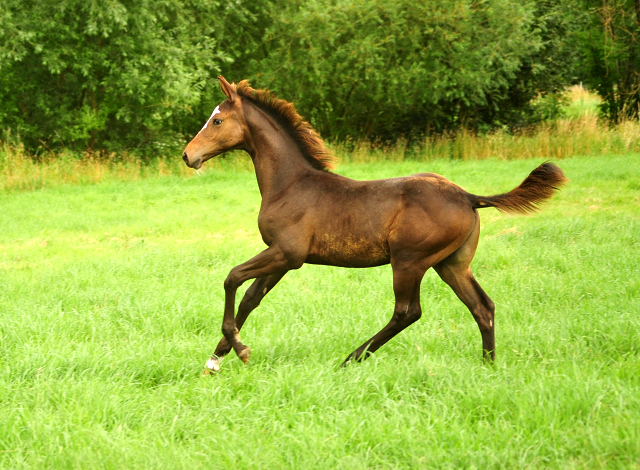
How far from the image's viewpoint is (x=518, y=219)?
1028cm

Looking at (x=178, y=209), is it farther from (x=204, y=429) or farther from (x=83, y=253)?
(x=204, y=429)

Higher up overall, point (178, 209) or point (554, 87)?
point (554, 87)

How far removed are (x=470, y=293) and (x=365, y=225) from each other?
92 centimetres

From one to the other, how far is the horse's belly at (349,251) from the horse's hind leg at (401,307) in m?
0.18

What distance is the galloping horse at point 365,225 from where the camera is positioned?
4.55m

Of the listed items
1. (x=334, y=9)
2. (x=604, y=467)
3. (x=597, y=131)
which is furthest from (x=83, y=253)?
(x=597, y=131)

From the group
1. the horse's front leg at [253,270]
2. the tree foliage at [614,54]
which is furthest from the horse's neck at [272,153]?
the tree foliage at [614,54]

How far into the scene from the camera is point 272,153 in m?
5.04

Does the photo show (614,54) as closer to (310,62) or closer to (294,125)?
(310,62)

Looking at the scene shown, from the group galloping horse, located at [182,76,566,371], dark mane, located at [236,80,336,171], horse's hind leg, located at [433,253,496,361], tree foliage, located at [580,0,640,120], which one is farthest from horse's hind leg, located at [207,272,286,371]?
tree foliage, located at [580,0,640,120]

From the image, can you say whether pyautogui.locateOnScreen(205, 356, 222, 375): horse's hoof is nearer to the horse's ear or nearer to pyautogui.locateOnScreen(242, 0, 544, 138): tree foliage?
the horse's ear

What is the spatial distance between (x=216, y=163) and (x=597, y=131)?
1022 centimetres

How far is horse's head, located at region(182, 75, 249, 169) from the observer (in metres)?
4.96

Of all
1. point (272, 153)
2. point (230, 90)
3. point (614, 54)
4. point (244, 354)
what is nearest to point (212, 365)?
point (244, 354)
